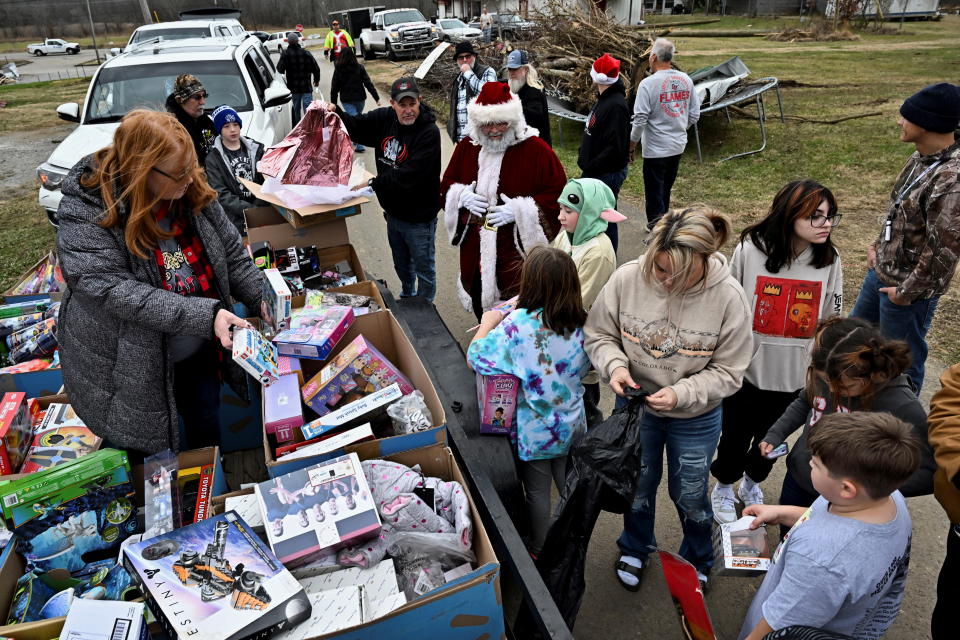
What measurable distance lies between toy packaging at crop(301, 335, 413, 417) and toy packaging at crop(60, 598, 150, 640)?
45.2 inches

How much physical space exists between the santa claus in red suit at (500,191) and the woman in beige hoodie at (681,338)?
56.7 inches

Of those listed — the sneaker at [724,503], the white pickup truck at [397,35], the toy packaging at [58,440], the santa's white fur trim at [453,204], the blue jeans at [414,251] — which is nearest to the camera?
the toy packaging at [58,440]

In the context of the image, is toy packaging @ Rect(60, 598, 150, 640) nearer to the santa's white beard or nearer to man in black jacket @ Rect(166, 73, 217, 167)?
the santa's white beard

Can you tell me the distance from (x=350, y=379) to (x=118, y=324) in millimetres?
1003

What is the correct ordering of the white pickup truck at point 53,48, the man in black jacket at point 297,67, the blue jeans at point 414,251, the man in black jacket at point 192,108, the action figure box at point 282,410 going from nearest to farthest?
the action figure box at point 282,410 < the blue jeans at point 414,251 < the man in black jacket at point 192,108 < the man in black jacket at point 297,67 < the white pickup truck at point 53,48

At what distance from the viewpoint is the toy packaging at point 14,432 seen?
2645 millimetres

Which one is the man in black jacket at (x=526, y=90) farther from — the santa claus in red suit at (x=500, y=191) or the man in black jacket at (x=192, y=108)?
the man in black jacket at (x=192, y=108)

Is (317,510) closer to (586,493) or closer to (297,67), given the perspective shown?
(586,493)

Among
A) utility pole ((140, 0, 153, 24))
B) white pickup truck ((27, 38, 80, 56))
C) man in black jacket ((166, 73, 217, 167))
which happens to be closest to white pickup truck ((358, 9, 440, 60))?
utility pole ((140, 0, 153, 24))

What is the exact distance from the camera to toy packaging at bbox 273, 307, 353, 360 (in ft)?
9.50

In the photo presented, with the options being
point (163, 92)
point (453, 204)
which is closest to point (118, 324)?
point (453, 204)

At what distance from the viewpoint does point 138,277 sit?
221 cm

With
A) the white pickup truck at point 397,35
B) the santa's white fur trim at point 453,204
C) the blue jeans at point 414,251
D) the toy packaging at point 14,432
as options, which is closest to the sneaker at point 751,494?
the santa's white fur trim at point 453,204

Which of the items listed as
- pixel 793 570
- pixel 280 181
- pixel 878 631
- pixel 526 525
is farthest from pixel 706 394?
pixel 280 181
